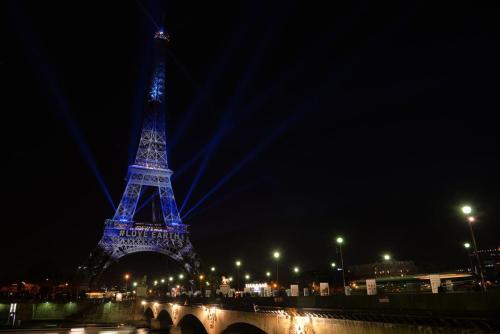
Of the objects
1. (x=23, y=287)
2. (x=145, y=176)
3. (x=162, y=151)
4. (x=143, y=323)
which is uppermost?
(x=162, y=151)

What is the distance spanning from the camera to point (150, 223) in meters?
107

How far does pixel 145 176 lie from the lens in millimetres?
107938

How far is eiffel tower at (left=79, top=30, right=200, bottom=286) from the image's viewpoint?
9700 cm

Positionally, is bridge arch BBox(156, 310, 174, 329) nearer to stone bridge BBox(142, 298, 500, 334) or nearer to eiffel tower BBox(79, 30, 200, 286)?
eiffel tower BBox(79, 30, 200, 286)

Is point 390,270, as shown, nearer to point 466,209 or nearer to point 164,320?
point 164,320

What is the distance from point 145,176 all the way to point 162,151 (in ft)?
32.7

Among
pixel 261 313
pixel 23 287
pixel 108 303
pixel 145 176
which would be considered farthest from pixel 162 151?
pixel 261 313

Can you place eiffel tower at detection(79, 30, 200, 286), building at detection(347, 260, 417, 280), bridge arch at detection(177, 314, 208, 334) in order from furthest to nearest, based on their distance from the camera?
building at detection(347, 260, 417, 280), eiffel tower at detection(79, 30, 200, 286), bridge arch at detection(177, 314, 208, 334)

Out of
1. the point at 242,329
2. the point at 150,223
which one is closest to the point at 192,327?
the point at 242,329

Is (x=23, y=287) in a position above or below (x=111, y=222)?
below

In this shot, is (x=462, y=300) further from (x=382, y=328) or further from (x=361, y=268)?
(x=361, y=268)

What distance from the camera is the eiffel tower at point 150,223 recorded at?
97000 mm

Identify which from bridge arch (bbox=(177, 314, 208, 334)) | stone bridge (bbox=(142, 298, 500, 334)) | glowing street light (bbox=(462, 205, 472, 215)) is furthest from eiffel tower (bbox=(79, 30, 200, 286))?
glowing street light (bbox=(462, 205, 472, 215))

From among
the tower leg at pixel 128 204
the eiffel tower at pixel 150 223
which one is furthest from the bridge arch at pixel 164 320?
the tower leg at pixel 128 204
